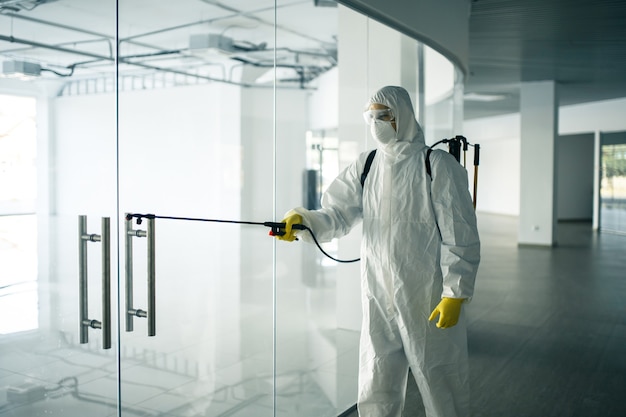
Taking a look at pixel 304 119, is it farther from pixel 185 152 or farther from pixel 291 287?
pixel 185 152

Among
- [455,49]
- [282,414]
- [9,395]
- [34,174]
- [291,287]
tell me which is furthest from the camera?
[291,287]

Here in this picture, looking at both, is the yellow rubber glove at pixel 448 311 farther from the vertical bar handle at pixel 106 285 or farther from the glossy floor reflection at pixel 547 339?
the vertical bar handle at pixel 106 285

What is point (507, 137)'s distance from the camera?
1611 cm

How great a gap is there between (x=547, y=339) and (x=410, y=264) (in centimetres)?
281

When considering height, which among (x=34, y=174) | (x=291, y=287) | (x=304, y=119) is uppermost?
(x=304, y=119)

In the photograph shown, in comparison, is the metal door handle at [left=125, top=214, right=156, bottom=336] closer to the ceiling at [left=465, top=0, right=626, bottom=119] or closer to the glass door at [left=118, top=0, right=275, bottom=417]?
the glass door at [left=118, top=0, right=275, bottom=417]

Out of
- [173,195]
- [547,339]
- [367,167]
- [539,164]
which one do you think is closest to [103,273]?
[173,195]

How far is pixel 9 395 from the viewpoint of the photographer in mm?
1735

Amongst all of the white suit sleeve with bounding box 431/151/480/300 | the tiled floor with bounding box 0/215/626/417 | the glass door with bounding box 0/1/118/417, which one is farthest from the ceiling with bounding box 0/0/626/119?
the white suit sleeve with bounding box 431/151/480/300

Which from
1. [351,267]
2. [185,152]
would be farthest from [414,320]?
[351,267]

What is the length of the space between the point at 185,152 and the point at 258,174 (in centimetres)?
153

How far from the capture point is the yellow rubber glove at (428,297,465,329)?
215 cm

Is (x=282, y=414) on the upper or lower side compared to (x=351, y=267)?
lower

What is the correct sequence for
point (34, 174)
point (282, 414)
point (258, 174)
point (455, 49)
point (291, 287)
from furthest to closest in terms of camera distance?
point (291, 287) < point (455, 49) < point (258, 174) < point (282, 414) < point (34, 174)
